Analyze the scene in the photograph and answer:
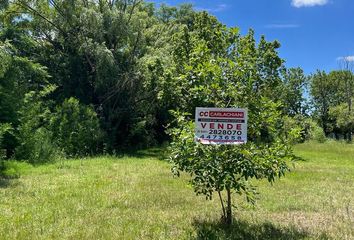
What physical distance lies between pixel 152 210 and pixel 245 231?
7.86 feet

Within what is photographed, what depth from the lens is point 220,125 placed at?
7160mm

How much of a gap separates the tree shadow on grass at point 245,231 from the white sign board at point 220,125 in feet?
5.13

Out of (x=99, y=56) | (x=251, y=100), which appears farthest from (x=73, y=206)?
(x=99, y=56)

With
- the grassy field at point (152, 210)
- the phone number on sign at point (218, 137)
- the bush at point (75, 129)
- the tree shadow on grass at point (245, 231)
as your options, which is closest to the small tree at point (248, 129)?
the phone number on sign at point (218, 137)

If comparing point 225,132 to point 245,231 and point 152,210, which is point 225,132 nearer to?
point 245,231

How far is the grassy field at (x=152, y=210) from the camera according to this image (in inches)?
287

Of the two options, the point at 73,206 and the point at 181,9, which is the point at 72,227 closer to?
the point at 73,206

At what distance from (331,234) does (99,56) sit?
65.7ft

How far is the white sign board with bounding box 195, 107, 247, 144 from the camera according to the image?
7.08 metres

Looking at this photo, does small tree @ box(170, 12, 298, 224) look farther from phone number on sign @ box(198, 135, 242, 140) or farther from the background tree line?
the background tree line

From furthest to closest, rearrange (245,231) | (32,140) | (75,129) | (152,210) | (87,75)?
(87,75) < (75,129) < (32,140) < (152,210) < (245,231)

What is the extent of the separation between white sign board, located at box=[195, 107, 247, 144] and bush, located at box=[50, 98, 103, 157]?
15.3 metres

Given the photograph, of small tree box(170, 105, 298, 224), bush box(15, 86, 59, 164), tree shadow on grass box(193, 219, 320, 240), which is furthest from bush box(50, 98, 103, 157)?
small tree box(170, 105, 298, 224)

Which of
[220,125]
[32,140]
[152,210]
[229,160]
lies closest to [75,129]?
[32,140]
